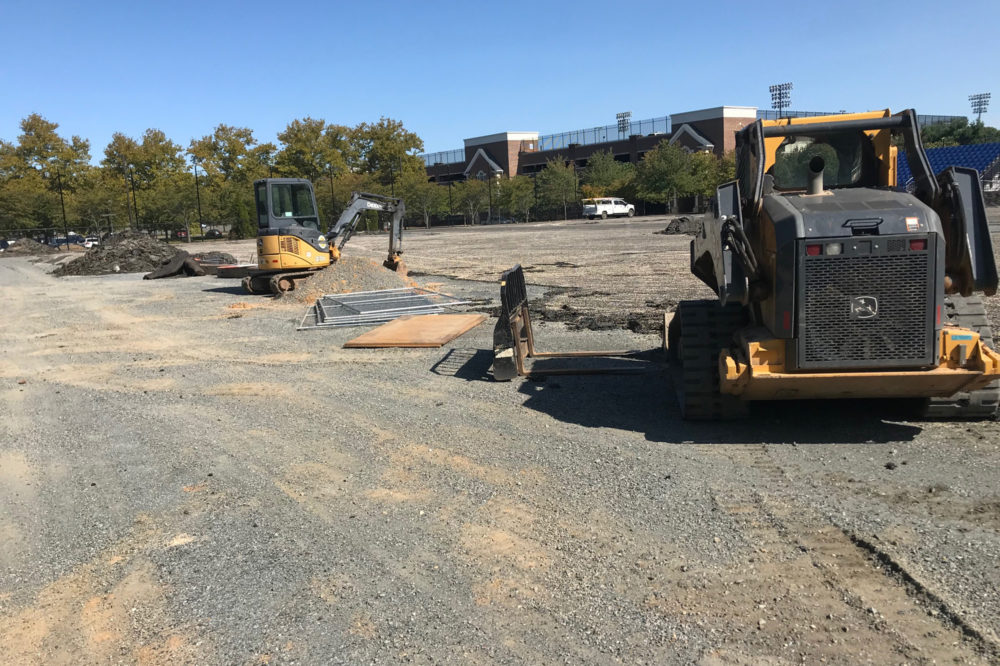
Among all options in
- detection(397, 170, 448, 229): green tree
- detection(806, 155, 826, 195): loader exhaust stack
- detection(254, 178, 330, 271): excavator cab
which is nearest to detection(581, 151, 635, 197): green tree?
detection(397, 170, 448, 229): green tree

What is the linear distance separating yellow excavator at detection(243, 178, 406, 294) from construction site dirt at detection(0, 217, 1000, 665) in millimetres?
9923

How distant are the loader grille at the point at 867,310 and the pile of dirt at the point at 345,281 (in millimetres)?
13615

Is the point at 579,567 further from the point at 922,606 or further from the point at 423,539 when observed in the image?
the point at 922,606

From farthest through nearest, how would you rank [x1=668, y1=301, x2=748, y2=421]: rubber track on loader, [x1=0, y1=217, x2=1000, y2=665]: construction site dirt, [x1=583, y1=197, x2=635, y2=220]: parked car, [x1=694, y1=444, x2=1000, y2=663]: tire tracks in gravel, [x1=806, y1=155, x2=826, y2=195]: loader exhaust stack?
[x1=583, y1=197, x2=635, y2=220]: parked car → [x1=668, y1=301, x2=748, y2=421]: rubber track on loader → [x1=806, y1=155, x2=826, y2=195]: loader exhaust stack → [x1=0, y1=217, x2=1000, y2=665]: construction site dirt → [x1=694, y1=444, x2=1000, y2=663]: tire tracks in gravel

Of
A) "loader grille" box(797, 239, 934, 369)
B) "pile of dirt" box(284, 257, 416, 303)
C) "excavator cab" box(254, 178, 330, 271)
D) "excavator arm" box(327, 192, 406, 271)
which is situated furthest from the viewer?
"excavator arm" box(327, 192, 406, 271)

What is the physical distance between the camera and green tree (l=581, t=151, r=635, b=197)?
7874 cm

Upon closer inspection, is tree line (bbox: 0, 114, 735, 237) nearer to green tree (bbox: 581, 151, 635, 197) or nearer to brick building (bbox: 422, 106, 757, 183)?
green tree (bbox: 581, 151, 635, 197)

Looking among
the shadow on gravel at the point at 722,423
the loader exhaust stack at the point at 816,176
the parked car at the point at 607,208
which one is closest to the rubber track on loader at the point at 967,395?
the shadow on gravel at the point at 722,423

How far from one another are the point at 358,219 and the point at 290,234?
70.2 inches

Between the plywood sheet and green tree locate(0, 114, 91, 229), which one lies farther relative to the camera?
green tree locate(0, 114, 91, 229)

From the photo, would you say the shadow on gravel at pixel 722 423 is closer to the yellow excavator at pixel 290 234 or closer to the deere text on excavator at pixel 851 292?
the deere text on excavator at pixel 851 292

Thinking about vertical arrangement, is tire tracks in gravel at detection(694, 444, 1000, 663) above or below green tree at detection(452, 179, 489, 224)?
below

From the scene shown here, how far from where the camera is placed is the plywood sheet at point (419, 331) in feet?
37.0

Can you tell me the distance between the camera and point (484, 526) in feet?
15.6
